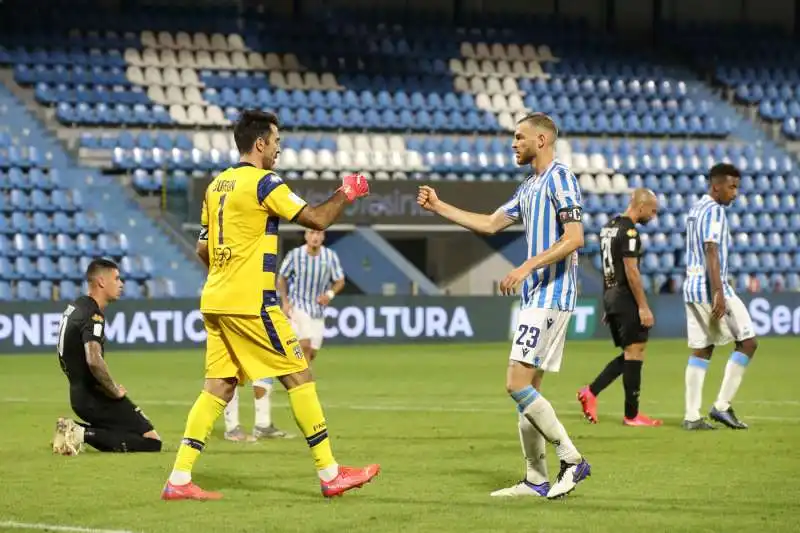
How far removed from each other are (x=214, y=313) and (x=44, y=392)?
9.80m

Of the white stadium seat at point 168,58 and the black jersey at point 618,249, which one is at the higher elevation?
the white stadium seat at point 168,58

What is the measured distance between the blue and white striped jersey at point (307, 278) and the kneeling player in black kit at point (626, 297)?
282 centimetres

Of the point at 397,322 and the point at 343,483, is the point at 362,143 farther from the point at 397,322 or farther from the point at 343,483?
the point at 343,483

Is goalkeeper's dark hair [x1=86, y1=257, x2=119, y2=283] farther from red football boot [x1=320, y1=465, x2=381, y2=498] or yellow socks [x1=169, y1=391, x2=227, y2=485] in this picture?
red football boot [x1=320, y1=465, x2=381, y2=498]

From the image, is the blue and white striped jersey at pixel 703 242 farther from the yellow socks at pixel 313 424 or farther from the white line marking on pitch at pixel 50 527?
the white line marking on pitch at pixel 50 527

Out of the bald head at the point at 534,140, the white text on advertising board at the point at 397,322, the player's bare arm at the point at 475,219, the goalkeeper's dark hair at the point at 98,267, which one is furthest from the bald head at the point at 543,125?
the white text on advertising board at the point at 397,322

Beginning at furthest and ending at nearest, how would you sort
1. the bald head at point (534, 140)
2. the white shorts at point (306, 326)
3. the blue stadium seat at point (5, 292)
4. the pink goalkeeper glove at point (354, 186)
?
the blue stadium seat at point (5, 292), the white shorts at point (306, 326), the bald head at point (534, 140), the pink goalkeeper glove at point (354, 186)

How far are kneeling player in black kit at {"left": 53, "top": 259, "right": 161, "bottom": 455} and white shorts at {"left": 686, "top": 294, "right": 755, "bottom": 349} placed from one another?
505 cm

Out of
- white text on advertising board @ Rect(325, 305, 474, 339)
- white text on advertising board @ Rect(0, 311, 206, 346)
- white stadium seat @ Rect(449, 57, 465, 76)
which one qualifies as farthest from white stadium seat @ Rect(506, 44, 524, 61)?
white text on advertising board @ Rect(0, 311, 206, 346)

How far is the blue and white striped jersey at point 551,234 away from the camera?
364 inches

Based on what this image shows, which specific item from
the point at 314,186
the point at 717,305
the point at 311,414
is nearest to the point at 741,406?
the point at 717,305

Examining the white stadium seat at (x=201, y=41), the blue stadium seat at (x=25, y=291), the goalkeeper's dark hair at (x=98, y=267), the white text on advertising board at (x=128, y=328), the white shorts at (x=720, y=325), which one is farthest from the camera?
the white stadium seat at (x=201, y=41)

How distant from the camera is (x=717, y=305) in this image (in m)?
13.5

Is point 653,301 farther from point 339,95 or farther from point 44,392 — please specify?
point 44,392
